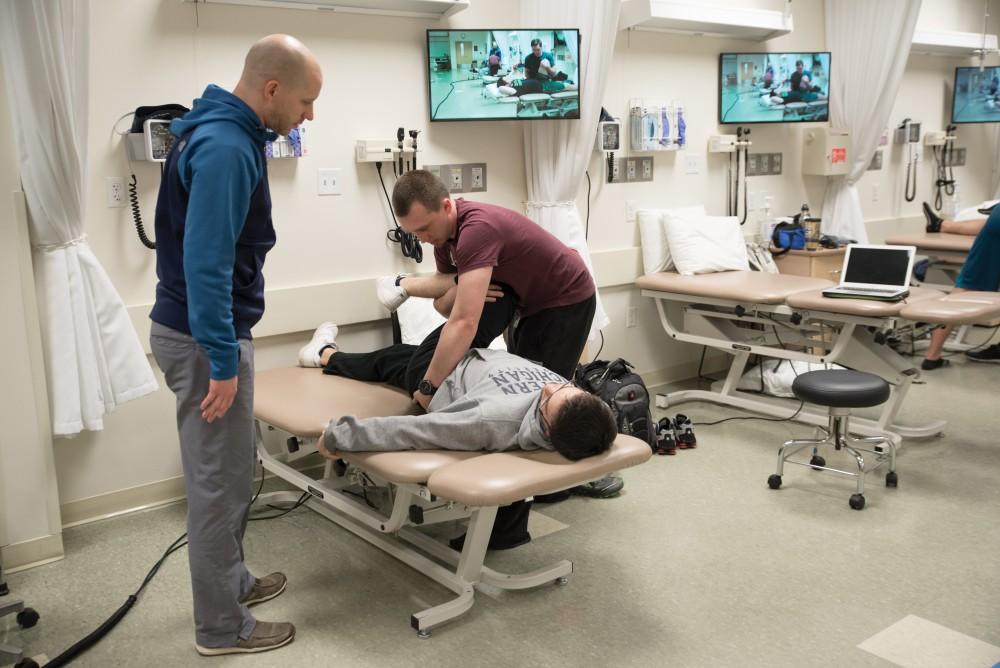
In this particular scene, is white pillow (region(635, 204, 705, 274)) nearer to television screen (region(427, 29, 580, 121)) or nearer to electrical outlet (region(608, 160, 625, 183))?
electrical outlet (region(608, 160, 625, 183))

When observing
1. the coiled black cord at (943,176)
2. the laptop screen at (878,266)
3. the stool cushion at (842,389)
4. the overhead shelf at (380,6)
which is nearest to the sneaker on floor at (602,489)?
the stool cushion at (842,389)

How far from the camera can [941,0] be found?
7.10 meters

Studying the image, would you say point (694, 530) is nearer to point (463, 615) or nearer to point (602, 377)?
point (602, 377)

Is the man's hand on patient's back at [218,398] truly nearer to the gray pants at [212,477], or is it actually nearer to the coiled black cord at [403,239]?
the gray pants at [212,477]

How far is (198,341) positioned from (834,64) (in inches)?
208

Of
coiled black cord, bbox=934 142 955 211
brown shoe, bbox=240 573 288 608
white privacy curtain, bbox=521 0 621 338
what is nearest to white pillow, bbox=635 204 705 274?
white privacy curtain, bbox=521 0 621 338

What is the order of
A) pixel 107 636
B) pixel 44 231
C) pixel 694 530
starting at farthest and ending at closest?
pixel 694 530 → pixel 44 231 → pixel 107 636

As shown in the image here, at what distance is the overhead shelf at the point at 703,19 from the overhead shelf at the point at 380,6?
1152mm

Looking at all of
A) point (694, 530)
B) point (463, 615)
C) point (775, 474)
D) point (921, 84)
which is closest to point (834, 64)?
point (921, 84)

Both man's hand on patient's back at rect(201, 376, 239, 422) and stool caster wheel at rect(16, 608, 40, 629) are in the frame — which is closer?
man's hand on patient's back at rect(201, 376, 239, 422)

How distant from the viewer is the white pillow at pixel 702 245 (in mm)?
5035

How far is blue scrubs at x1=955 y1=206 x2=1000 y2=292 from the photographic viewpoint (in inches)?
182

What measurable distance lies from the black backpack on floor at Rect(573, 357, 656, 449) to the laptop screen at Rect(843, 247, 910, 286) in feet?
4.51

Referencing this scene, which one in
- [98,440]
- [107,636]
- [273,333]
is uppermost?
[273,333]
